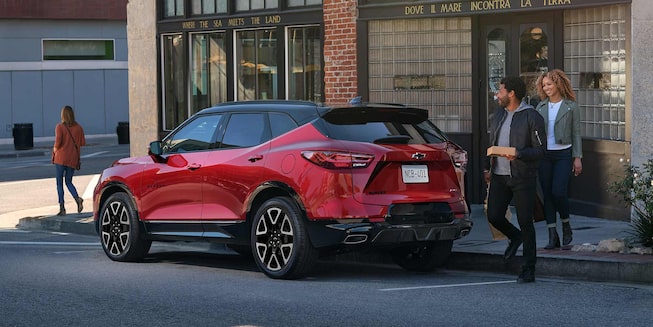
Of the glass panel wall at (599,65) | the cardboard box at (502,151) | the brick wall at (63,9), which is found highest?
the brick wall at (63,9)

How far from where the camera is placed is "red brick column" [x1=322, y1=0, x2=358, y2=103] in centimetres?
1822

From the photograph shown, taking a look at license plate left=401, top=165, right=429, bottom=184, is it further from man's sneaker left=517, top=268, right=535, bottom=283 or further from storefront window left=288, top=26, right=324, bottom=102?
storefront window left=288, top=26, right=324, bottom=102

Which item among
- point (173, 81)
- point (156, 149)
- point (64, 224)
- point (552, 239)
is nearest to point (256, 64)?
point (173, 81)

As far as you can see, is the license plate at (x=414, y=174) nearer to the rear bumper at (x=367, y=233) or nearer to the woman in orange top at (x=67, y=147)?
the rear bumper at (x=367, y=233)

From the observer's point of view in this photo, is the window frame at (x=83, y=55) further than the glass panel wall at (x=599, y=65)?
Yes

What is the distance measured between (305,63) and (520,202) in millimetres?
8975

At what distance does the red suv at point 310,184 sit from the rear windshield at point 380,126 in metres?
0.01

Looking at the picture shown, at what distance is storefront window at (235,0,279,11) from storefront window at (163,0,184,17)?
162 centimetres

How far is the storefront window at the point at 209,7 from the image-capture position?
21219 mm

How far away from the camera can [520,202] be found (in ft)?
35.9

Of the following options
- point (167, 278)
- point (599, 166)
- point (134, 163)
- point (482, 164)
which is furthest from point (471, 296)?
point (482, 164)

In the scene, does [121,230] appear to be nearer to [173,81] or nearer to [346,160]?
[346,160]

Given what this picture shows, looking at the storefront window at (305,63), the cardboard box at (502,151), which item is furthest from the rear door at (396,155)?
the storefront window at (305,63)

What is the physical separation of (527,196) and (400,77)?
23.1 ft
